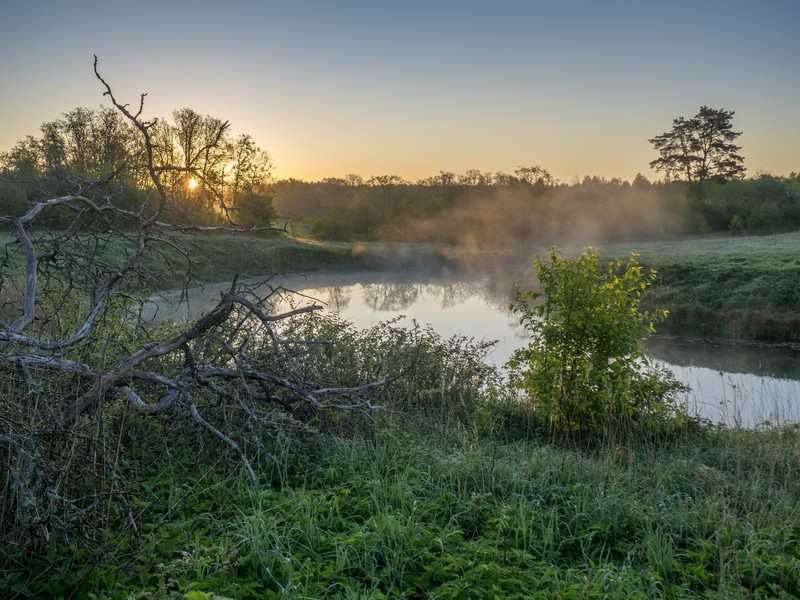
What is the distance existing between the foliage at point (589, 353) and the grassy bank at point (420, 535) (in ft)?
7.93

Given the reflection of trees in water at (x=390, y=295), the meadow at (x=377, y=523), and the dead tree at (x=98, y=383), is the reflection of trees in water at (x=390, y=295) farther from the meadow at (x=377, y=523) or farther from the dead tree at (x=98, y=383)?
the meadow at (x=377, y=523)

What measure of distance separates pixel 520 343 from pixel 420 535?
12.6 meters

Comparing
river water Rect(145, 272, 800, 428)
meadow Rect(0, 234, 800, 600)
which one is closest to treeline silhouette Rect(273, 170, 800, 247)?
river water Rect(145, 272, 800, 428)

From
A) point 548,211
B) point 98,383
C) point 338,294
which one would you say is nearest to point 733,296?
point 338,294

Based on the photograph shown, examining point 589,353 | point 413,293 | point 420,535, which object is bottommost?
point 413,293

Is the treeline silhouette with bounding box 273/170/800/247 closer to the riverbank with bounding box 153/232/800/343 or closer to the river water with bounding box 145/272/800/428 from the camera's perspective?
the riverbank with bounding box 153/232/800/343

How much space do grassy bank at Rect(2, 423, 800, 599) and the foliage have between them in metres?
2.42

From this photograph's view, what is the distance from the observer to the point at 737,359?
1530cm

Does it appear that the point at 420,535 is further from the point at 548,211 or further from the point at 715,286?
the point at 548,211

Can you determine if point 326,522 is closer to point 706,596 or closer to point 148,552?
point 148,552

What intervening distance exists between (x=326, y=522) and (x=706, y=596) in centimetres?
237

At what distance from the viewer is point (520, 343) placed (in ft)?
52.2

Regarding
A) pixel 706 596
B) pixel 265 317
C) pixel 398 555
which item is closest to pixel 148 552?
pixel 398 555

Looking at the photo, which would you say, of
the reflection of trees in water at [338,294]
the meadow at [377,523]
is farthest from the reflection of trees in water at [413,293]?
the meadow at [377,523]
